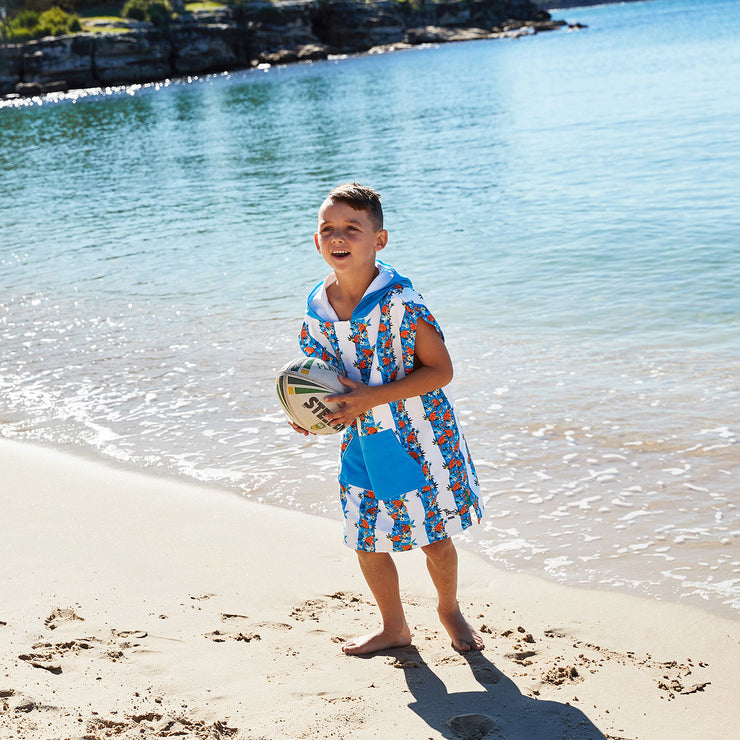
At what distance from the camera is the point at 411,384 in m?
3.19

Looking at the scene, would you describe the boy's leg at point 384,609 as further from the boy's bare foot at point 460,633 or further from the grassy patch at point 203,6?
the grassy patch at point 203,6

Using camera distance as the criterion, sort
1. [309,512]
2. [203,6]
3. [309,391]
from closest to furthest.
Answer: [309,391], [309,512], [203,6]

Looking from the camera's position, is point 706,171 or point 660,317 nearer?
point 660,317

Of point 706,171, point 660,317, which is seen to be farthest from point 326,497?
point 706,171

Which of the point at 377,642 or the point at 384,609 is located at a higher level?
the point at 384,609

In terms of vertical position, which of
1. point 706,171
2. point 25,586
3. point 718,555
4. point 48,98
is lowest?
point 718,555

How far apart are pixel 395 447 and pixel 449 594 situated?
2.35 feet

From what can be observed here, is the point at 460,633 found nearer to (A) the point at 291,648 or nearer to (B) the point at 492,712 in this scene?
(B) the point at 492,712

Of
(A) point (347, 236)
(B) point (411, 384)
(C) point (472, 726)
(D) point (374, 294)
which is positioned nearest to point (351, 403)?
(B) point (411, 384)

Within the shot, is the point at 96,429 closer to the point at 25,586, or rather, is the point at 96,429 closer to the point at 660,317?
the point at 25,586

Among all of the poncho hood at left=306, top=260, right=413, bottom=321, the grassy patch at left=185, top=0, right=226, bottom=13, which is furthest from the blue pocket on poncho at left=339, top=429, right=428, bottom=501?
the grassy patch at left=185, top=0, right=226, bottom=13

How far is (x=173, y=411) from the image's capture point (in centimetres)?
689

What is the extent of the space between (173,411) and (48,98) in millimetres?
69930

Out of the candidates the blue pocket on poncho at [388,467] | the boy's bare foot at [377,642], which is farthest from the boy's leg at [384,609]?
the blue pocket on poncho at [388,467]
